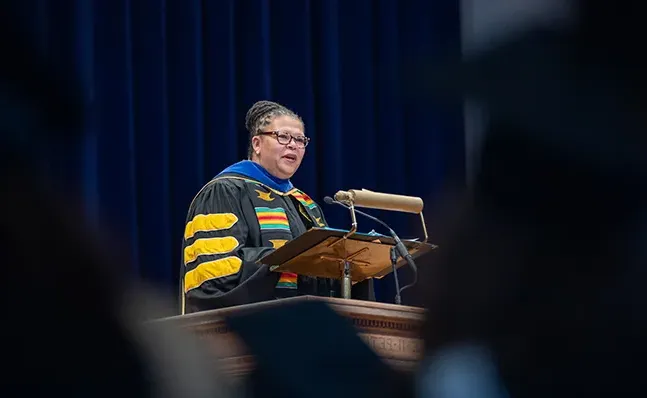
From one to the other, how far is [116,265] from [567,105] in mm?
128

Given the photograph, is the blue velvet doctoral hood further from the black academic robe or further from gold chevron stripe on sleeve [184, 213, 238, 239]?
gold chevron stripe on sleeve [184, 213, 238, 239]

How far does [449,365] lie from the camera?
0.32 m

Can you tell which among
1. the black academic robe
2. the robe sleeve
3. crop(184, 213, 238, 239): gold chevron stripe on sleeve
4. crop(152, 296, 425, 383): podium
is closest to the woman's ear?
the black academic robe

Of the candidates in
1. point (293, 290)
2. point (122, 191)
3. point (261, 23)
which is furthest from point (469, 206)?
point (261, 23)

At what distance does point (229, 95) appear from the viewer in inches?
198

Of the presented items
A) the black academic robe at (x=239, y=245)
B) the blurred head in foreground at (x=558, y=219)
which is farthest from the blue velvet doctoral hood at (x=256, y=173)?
the blurred head in foreground at (x=558, y=219)

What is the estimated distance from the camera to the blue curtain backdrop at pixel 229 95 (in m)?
4.69

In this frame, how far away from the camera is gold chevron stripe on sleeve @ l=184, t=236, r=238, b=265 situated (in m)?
3.84

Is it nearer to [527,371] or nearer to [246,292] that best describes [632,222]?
[527,371]

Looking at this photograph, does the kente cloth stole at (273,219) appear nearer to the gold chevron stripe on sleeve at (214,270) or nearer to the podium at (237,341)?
A: the gold chevron stripe on sleeve at (214,270)

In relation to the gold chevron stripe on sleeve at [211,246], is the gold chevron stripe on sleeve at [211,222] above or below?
above

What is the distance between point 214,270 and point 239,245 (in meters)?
0.14

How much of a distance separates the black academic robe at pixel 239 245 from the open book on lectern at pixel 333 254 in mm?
309

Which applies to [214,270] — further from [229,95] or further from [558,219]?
[558,219]
